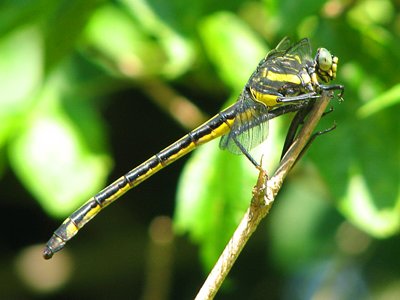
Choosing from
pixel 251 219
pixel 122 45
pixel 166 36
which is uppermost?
pixel 122 45

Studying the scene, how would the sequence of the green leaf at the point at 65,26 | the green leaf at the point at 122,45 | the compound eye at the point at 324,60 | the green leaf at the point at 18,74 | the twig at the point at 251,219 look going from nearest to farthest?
the twig at the point at 251,219 < the compound eye at the point at 324,60 < the green leaf at the point at 65,26 < the green leaf at the point at 18,74 < the green leaf at the point at 122,45

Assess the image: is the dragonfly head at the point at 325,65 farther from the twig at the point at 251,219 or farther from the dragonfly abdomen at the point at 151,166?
the twig at the point at 251,219

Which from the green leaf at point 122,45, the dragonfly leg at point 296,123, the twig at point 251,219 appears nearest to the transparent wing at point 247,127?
the dragonfly leg at point 296,123

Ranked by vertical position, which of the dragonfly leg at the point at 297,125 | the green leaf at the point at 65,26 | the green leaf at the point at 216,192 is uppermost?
the green leaf at the point at 65,26

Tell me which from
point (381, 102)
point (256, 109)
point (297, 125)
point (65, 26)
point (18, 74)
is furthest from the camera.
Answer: point (18, 74)

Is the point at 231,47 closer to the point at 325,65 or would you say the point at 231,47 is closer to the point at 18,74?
the point at 325,65

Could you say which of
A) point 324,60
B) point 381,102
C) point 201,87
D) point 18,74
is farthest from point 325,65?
point 18,74

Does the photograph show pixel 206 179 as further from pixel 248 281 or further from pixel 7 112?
pixel 248 281

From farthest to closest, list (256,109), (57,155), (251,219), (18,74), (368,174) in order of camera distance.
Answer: (18,74) < (57,155) < (368,174) < (256,109) < (251,219)
